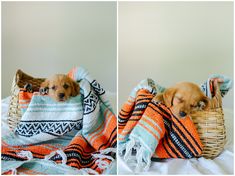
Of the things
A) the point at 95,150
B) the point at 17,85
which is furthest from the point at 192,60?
the point at 17,85

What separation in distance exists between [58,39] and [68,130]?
0.50 meters

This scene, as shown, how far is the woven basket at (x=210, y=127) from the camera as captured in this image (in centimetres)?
84

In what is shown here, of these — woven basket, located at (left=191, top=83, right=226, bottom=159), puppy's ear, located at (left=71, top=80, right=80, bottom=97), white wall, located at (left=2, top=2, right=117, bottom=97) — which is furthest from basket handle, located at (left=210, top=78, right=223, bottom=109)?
puppy's ear, located at (left=71, top=80, right=80, bottom=97)

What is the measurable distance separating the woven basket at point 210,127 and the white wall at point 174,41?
0.32 metres

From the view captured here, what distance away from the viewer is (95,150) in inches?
35.2

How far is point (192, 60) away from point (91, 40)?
53 cm

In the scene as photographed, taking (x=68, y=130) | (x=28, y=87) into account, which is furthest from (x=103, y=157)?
(x=28, y=87)

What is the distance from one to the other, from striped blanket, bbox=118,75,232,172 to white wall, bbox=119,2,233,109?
7.3 inches

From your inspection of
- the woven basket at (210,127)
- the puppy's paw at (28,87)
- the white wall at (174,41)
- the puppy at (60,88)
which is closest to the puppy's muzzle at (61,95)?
the puppy at (60,88)

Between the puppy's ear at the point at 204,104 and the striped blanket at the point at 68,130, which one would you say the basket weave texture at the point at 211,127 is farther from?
the striped blanket at the point at 68,130

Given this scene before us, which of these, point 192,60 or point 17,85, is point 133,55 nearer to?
point 192,60

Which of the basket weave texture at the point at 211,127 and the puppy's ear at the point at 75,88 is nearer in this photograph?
the basket weave texture at the point at 211,127

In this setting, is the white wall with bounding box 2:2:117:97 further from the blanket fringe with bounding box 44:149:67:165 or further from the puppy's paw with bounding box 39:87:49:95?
the blanket fringe with bounding box 44:149:67:165

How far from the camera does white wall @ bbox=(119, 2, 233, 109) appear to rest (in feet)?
3.56
